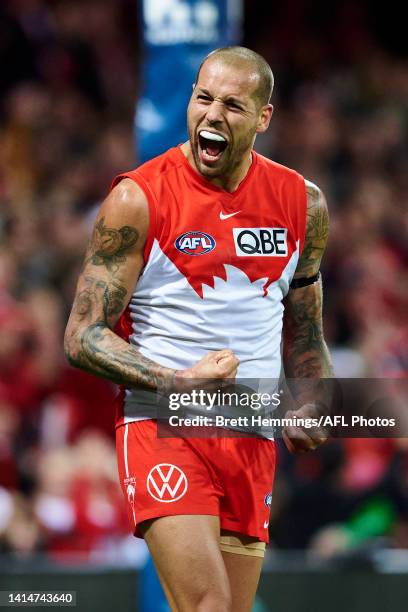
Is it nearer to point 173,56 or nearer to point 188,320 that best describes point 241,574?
point 188,320

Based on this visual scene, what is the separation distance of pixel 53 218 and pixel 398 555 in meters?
4.10

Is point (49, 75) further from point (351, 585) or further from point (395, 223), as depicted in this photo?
point (351, 585)

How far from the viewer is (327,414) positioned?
4324 millimetres

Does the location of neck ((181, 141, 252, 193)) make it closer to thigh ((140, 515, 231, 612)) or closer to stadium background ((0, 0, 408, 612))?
thigh ((140, 515, 231, 612))

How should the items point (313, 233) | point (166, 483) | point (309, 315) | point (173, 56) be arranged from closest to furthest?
point (166, 483), point (313, 233), point (309, 315), point (173, 56)

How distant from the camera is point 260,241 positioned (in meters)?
4.12

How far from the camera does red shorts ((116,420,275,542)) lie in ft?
12.7

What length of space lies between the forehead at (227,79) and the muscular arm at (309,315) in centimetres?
47

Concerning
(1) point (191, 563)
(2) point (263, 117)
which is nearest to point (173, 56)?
(2) point (263, 117)

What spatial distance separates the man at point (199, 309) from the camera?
12.8ft

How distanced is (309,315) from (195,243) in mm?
644

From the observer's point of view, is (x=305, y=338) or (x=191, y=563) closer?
(x=191, y=563)

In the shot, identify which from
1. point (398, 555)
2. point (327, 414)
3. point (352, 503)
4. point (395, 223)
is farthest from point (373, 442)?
point (327, 414)

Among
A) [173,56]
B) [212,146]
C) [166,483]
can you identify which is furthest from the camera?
[173,56]
